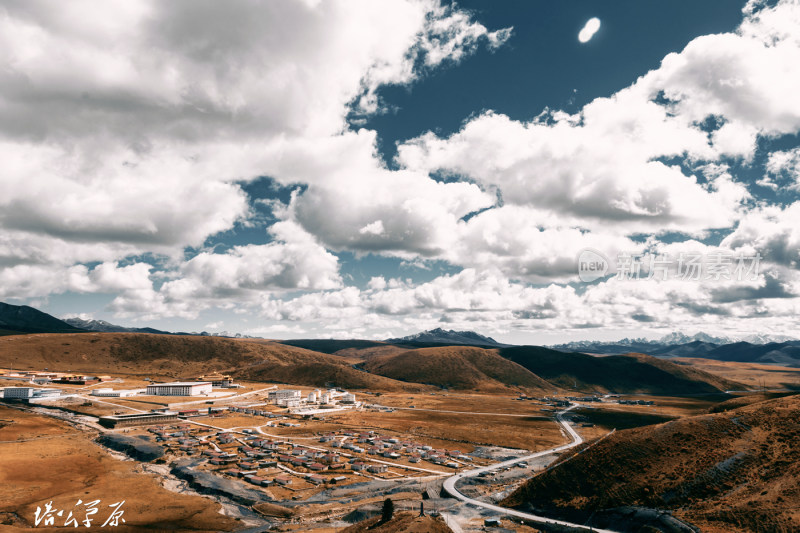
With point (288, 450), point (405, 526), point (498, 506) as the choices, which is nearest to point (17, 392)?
point (288, 450)

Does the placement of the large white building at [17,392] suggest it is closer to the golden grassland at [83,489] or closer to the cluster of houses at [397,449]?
the golden grassland at [83,489]

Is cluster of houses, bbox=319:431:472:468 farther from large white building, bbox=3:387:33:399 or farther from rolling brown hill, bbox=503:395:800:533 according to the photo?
large white building, bbox=3:387:33:399

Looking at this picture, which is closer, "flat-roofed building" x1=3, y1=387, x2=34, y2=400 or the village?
the village

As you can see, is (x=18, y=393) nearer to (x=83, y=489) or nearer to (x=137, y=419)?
(x=137, y=419)

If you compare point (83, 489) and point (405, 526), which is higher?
point (405, 526)

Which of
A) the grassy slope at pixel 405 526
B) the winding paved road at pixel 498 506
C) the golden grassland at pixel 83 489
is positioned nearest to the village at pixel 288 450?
the winding paved road at pixel 498 506

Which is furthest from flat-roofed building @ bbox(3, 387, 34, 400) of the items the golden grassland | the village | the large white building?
the golden grassland

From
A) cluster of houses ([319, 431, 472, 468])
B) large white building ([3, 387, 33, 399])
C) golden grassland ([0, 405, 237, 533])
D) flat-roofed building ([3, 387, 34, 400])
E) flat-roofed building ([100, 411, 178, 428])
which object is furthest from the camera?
large white building ([3, 387, 33, 399])

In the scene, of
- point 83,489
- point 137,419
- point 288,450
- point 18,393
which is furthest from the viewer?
point 18,393
